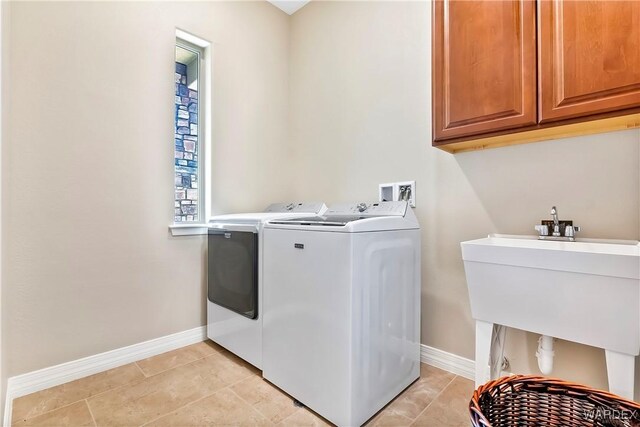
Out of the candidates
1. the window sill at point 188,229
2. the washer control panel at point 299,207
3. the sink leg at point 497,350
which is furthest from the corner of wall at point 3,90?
the sink leg at point 497,350

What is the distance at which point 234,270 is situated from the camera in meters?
1.86

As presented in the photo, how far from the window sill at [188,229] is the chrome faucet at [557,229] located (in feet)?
6.68

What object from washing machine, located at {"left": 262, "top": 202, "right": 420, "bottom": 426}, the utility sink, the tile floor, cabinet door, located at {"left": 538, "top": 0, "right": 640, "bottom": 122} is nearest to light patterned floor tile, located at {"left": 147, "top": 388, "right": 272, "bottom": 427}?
the tile floor

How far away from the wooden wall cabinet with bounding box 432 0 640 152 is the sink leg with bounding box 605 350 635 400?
844 millimetres

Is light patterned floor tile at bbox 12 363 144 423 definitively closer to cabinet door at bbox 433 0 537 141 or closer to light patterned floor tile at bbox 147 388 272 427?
light patterned floor tile at bbox 147 388 272 427

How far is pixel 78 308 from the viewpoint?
168cm

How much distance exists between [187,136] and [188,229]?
71cm

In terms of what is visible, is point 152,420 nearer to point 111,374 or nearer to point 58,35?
point 111,374

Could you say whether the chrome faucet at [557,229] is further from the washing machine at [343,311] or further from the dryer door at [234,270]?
the dryer door at [234,270]

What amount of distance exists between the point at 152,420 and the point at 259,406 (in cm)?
47

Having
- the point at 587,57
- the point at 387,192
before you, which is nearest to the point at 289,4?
the point at 387,192

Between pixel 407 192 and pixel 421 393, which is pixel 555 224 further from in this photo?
pixel 421 393

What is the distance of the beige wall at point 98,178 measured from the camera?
1524 millimetres

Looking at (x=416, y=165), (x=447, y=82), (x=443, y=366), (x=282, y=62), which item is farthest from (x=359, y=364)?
(x=282, y=62)
